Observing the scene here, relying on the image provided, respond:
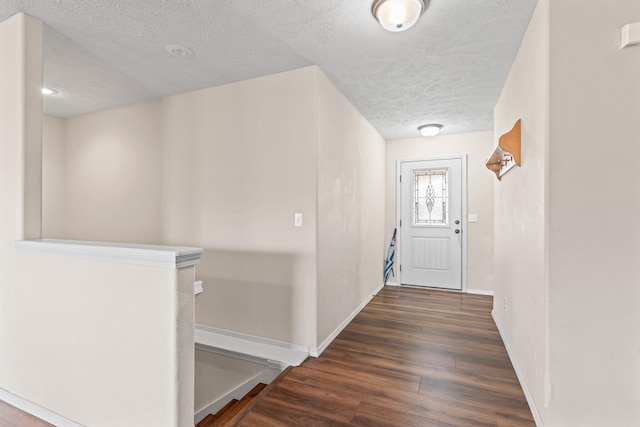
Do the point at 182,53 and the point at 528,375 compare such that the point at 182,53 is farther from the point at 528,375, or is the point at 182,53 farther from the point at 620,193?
the point at 528,375

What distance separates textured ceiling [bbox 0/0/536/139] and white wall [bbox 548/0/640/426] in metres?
0.48

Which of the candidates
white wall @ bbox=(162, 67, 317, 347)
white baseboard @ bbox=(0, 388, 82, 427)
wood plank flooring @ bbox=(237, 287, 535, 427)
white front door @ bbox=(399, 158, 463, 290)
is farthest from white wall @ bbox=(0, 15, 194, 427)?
white front door @ bbox=(399, 158, 463, 290)

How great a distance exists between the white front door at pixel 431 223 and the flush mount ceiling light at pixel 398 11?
10.5 feet

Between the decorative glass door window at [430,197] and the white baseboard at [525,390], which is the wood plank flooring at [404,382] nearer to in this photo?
the white baseboard at [525,390]

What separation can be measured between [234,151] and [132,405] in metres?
2.04

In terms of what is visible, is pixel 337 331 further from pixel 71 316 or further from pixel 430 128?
pixel 430 128

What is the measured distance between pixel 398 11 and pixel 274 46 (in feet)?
3.10

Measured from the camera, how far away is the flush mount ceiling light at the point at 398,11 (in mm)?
1700

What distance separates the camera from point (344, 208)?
10.4 ft

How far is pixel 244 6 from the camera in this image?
1.81 metres

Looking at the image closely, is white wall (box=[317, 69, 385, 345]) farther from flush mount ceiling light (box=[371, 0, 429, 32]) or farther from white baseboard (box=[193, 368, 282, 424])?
flush mount ceiling light (box=[371, 0, 429, 32])

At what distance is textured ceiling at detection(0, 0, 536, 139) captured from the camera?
1.84 metres

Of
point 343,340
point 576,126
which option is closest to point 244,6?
point 576,126

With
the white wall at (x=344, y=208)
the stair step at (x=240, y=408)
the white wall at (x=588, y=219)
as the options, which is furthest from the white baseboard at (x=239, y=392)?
the white wall at (x=588, y=219)
